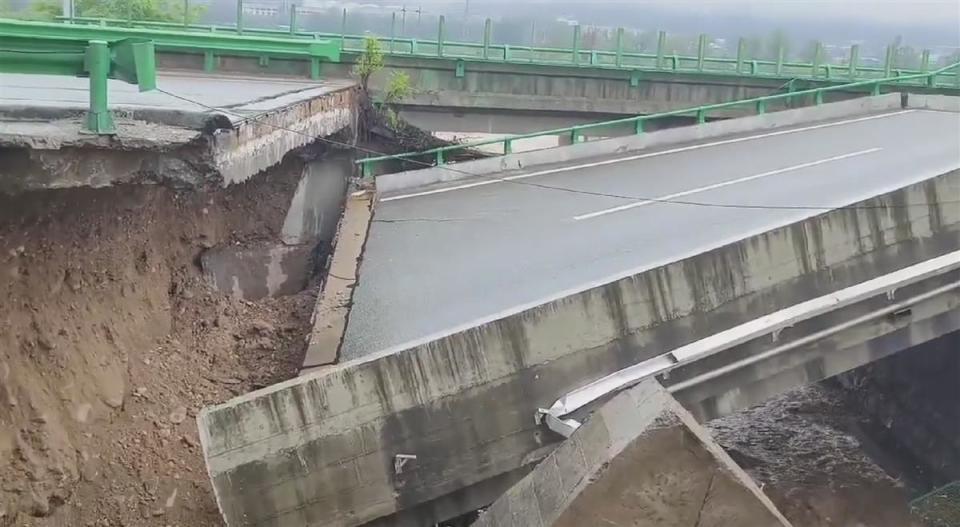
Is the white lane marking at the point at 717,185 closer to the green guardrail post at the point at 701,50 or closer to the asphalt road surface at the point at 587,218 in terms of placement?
the asphalt road surface at the point at 587,218

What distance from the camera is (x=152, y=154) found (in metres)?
6.53

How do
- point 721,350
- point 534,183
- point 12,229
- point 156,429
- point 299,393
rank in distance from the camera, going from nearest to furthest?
point 12,229 → point 299,393 → point 156,429 → point 721,350 → point 534,183

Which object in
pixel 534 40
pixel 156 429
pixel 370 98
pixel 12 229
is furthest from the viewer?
pixel 534 40

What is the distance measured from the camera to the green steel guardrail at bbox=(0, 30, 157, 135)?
18.5 feet

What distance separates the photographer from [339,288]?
9.24 meters

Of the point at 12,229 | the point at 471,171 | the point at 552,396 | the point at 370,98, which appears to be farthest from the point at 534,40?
the point at 12,229

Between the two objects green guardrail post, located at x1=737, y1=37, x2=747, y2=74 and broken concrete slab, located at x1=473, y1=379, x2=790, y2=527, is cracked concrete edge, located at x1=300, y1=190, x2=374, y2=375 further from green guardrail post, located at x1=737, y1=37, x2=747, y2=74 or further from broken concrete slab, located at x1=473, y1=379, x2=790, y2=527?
green guardrail post, located at x1=737, y1=37, x2=747, y2=74

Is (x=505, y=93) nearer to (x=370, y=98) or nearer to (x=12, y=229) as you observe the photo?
(x=370, y=98)

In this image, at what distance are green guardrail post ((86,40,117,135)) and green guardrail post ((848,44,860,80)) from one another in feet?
71.9

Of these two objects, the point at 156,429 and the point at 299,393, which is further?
the point at 156,429

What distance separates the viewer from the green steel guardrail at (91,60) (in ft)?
18.5

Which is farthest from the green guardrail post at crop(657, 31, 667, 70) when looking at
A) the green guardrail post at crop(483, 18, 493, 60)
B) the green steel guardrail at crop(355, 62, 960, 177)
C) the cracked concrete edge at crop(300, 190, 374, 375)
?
the cracked concrete edge at crop(300, 190, 374, 375)

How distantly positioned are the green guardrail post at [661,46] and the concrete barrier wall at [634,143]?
359 centimetres

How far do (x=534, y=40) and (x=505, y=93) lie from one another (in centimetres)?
315
